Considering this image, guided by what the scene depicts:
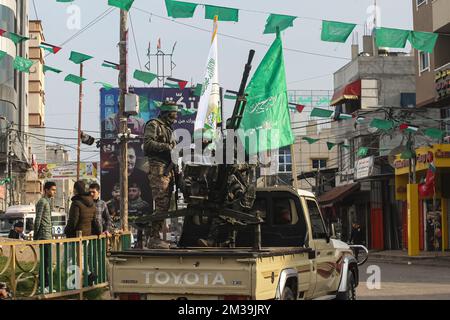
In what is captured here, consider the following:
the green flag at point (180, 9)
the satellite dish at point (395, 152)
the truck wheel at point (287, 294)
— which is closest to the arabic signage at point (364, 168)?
the satellite dish at point (395, 152)

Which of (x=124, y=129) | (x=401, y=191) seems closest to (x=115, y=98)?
(x=401, y=191)

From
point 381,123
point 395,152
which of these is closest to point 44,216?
point 381,123

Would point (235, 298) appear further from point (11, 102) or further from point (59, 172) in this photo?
point (59, 172)

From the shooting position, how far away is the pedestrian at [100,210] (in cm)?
1391

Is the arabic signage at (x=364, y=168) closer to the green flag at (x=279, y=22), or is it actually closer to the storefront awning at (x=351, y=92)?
the storefront awning at (x=351, y=92)

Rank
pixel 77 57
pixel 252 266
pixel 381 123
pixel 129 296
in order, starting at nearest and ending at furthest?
pixel 252 266 < pixel 129 296 < pixel 77 57 < pixel 381 123

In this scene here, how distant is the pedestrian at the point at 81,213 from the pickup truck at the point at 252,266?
255 centimetres

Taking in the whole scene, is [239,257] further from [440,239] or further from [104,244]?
[440,239]

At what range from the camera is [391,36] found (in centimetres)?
1681

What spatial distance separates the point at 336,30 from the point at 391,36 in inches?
47.7

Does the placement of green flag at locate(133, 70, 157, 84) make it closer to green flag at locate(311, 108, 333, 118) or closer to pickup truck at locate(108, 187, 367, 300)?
green flag at locate(311, 108, 333, 118)

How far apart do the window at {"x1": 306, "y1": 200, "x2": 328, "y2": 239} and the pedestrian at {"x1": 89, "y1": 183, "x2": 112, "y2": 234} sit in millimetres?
3922
